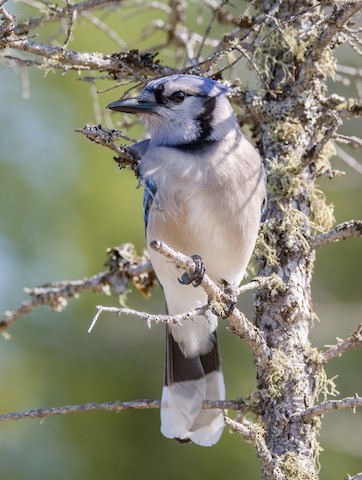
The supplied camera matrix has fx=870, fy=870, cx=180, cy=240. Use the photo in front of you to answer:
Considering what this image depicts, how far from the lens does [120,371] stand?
6133 mm

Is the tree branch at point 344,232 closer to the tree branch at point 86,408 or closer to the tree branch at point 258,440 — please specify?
the tree branch at point 86,408

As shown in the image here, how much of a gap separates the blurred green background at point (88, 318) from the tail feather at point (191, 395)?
1.24m

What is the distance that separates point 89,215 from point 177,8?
77.4 inches

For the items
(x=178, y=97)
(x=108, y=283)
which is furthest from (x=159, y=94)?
(x=108, y=283)

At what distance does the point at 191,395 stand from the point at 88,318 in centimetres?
205

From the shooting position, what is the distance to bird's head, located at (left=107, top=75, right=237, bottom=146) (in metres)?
4.05

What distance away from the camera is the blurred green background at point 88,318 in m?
5.88

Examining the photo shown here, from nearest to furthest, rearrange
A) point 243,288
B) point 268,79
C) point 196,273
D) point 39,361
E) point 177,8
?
1. point 196,273
2. point 243,288
3. point 268,79
4. point 177,8
5. point 39,361

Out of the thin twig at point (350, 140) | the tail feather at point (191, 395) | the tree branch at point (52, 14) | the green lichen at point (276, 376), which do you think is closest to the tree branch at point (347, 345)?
the green lichen at point (276, 376)

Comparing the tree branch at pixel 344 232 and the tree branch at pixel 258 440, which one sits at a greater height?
the tree branch at pixel 344 232

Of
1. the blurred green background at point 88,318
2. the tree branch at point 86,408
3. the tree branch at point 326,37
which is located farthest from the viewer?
the blurred green background at point 88,318

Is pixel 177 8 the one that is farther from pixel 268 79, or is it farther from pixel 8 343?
pixel 8 343

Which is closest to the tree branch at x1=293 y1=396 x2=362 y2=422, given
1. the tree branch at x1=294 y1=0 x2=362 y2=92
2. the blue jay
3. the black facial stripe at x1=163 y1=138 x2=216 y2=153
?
the blue jay

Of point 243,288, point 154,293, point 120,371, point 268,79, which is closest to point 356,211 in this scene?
point 154,293
